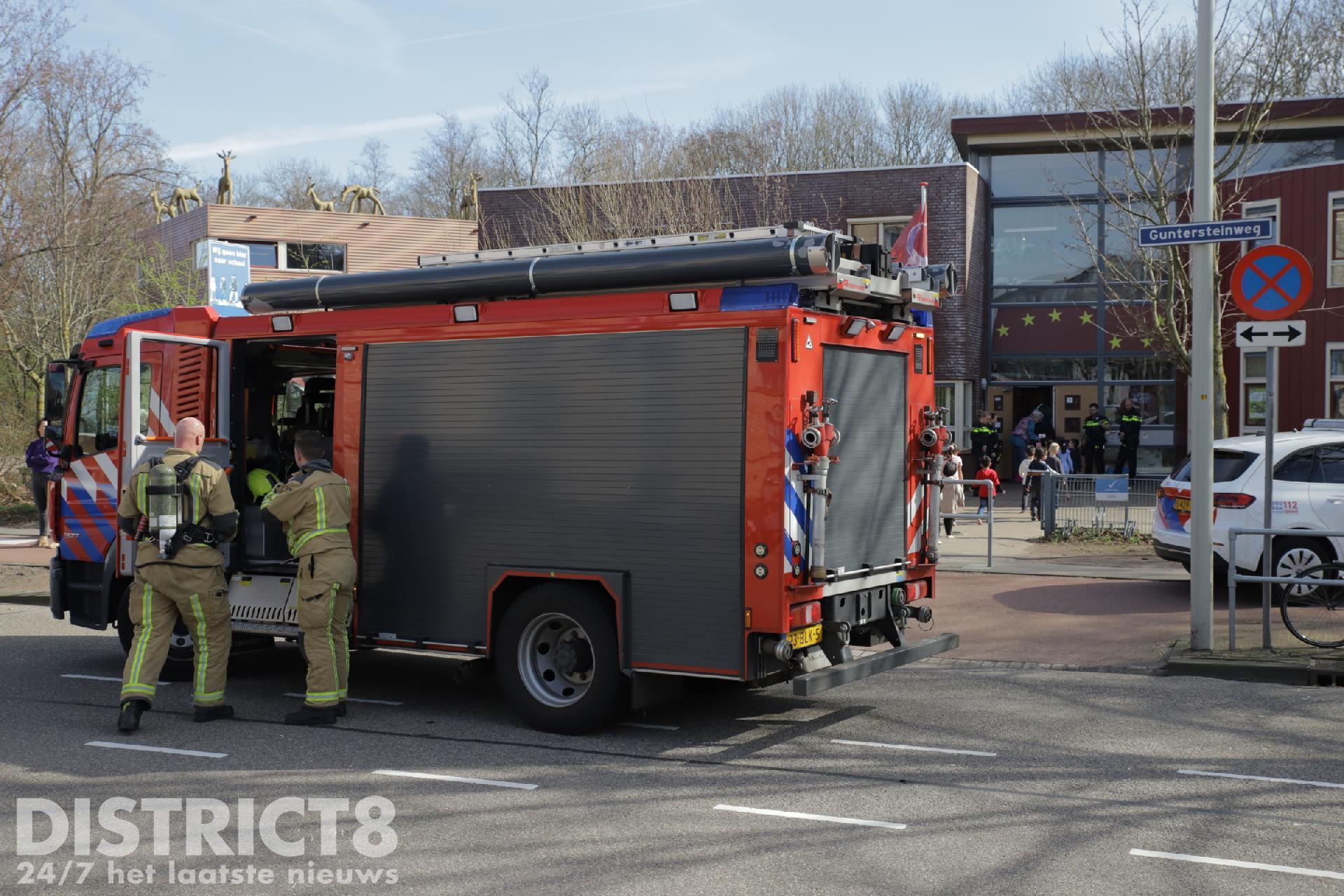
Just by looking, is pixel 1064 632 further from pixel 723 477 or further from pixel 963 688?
pixel 723 477

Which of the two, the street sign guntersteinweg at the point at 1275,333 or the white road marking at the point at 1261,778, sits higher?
the street sign guntersteinweg at the point at 1275,333

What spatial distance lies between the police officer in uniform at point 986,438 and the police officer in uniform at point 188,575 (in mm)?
19893

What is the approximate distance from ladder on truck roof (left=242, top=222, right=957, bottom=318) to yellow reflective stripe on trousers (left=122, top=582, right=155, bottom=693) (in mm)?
2249

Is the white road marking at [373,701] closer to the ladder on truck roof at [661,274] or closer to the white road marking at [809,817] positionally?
the ladder on truck roof at [661,274]

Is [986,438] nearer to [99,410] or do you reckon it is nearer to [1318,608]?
[1318,608]

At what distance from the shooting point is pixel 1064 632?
11.3 m

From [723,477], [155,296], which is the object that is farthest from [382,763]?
[155,296]

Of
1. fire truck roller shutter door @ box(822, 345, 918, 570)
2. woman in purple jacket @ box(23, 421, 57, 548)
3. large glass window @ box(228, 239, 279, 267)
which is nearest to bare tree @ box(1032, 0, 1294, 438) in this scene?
fire truck roller shutter door @ box(822, 345, 918, 570)

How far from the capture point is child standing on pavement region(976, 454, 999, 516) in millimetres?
16375

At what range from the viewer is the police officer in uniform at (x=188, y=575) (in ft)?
25.7

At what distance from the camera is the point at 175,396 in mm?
9148

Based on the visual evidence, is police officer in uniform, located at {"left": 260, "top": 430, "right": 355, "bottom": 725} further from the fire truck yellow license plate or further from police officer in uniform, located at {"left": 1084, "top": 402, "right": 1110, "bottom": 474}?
police officer in uniform, located at {"left": 1084, "top": 402, "right": 1110, "bottom": 474}

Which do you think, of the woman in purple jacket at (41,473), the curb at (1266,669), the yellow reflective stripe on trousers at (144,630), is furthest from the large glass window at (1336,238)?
the yellow reflective stripe on trousers at (144,630)

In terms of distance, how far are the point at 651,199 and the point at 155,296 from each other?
12184 mm
